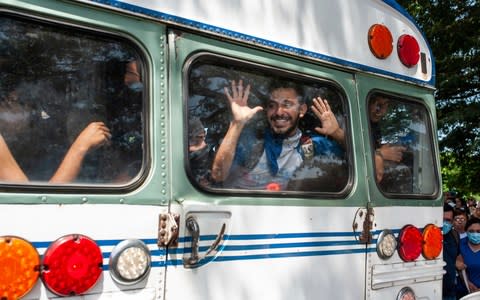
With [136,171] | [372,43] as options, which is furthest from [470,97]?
[136,171]

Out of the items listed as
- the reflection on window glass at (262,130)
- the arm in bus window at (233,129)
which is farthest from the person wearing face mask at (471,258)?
the arm in bus window at (233,129)

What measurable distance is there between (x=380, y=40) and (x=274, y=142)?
1.03m

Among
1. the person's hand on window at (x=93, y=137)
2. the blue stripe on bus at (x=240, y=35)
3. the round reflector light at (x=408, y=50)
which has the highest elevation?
the round reflector light at (x=408, y=50)

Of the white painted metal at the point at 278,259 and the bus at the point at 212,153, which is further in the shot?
the white painted metal at the point at 278,259

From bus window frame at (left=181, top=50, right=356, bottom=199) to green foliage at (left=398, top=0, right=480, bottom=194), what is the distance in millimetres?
7413

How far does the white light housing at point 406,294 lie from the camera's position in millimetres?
3146

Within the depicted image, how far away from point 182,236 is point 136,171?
0.32m

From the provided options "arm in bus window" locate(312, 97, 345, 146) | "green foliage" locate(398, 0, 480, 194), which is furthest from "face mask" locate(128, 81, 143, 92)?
"green foliage" locate(398, 0, 480, 194)

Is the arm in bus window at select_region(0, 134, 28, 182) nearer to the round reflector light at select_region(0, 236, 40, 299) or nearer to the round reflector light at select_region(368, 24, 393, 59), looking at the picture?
the round reflector light at select_region(0, 236, 40, 299)

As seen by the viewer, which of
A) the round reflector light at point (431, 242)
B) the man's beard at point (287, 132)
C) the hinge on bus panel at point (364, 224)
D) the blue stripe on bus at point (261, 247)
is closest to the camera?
the blue stripe on bus at point (261, 247)

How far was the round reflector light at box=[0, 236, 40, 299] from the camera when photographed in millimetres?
1772

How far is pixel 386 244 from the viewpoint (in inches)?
121

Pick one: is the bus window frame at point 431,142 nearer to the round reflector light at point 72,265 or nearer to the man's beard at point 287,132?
the man's beard at point 287,132

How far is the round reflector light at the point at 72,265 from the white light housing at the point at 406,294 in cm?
187
